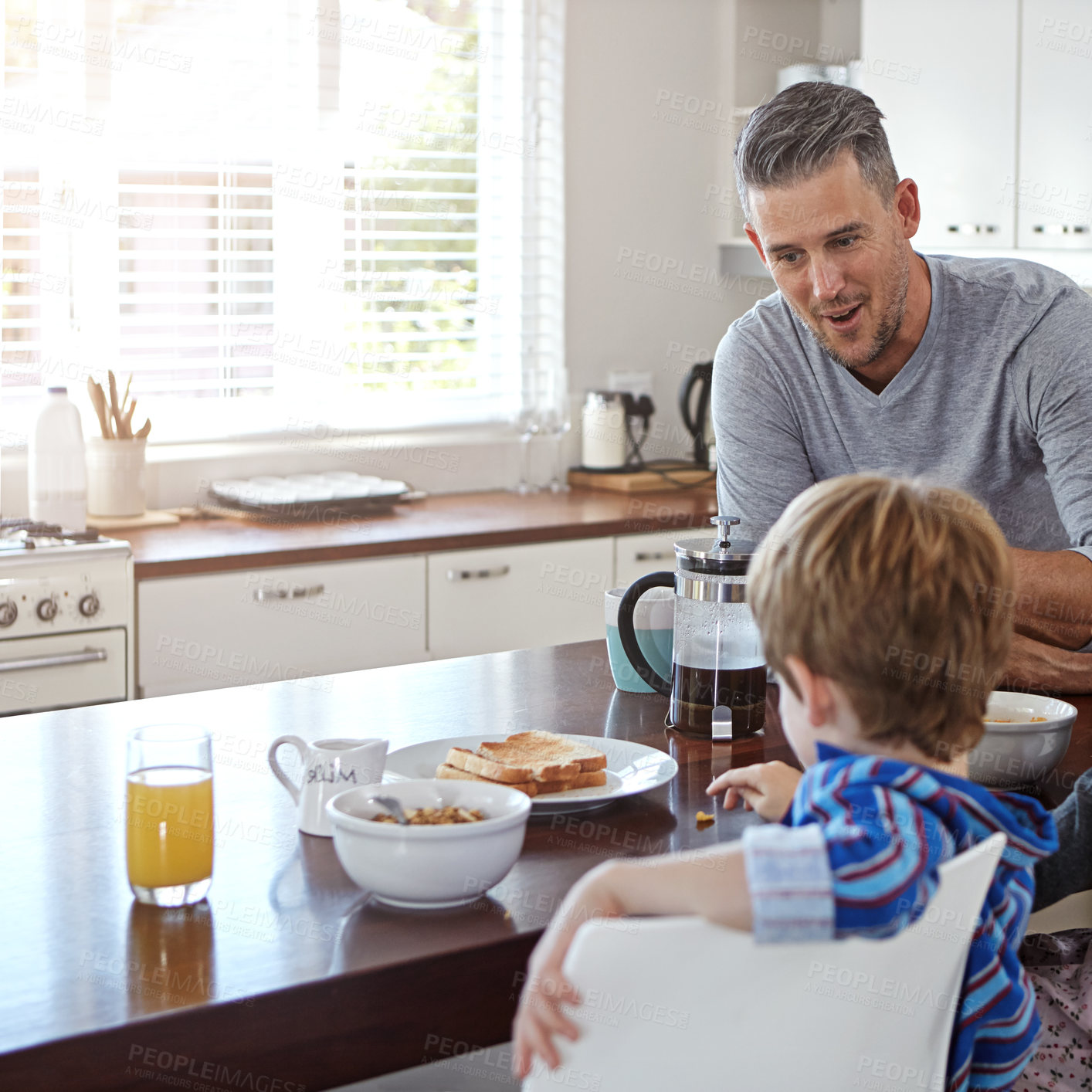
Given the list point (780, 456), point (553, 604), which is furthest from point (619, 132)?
point (780, 456)

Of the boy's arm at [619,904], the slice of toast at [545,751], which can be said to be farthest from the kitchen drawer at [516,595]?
the boy's arm at [619,904]

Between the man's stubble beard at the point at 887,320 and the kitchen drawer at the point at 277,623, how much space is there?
134 centimetres

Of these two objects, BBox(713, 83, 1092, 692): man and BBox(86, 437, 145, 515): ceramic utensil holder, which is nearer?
BBox(713, 83, 1092, 692): man

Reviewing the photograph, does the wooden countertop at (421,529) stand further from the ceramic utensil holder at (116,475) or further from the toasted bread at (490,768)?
the toasted bread at (490,768)

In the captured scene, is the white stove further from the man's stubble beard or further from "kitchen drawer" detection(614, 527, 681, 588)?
the man's stubble beard

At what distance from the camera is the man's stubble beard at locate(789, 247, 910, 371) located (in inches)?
74.5

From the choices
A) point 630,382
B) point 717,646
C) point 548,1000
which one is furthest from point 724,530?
point 630,382

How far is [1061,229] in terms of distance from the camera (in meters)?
3.13

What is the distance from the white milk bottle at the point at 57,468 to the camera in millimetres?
2936

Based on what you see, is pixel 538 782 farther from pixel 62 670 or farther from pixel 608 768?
pixel 62 670

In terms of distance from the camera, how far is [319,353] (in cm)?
364

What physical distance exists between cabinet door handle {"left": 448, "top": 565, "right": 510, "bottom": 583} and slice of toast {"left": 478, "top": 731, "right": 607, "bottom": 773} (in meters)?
1.72

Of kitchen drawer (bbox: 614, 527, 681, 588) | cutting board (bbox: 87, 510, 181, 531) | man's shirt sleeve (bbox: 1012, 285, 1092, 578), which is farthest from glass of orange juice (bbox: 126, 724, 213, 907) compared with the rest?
kitchen drawer (bbox: 614, 527, 681, 588)

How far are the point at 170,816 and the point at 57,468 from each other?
80.3 inches
